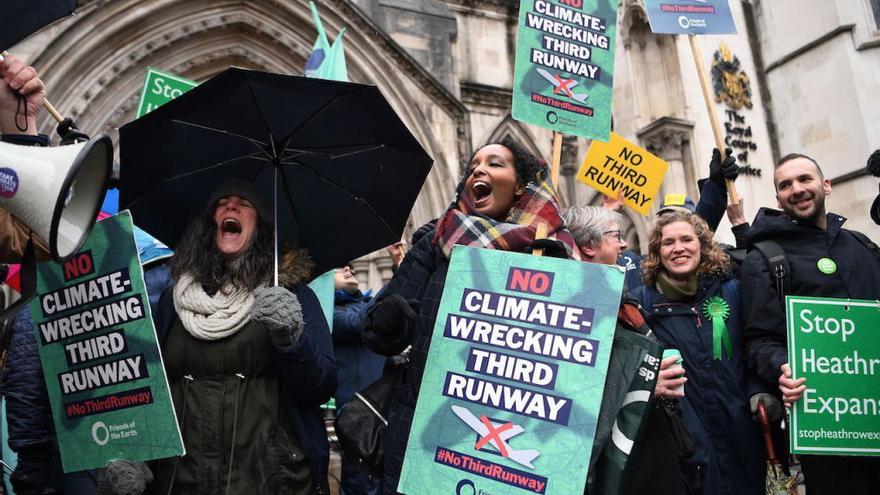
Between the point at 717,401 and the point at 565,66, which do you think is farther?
the point at 565,66

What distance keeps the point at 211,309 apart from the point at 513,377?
1038 millimetres

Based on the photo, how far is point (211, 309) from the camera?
7.70ft

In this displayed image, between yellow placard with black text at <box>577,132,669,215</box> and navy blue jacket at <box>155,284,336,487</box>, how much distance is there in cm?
391

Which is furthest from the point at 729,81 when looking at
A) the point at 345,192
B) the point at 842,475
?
the point at 345,192

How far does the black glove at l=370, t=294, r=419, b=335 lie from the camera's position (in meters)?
2.22

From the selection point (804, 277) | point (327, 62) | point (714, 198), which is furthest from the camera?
point (327, 62)

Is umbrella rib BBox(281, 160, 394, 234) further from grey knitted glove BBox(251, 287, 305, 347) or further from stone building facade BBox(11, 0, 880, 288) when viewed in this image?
stone building facade BBox(11, 0, 880, 288)

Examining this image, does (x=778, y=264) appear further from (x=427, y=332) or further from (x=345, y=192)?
(x=345, y=192)

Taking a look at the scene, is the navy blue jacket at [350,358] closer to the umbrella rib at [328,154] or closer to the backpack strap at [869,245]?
the umbrella rib at [328,154]

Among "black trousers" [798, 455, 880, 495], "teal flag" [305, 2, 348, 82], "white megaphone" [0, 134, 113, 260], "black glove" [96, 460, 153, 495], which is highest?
"teal flag" [305, 2, 348, 82]

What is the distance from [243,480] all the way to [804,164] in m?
2.68

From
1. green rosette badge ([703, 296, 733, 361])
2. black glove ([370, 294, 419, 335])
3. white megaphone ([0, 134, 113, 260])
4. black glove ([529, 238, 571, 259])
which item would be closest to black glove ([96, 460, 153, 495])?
white megaphone ([0, 134, 113, 260])

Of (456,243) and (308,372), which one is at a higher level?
(456,243)

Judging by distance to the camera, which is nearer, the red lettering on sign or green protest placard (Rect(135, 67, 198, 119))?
the red lettering on sign
